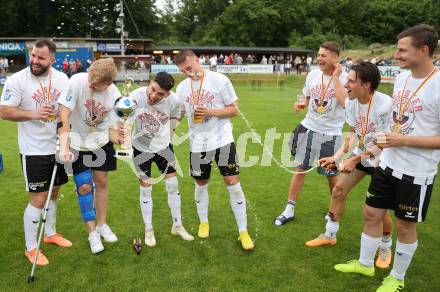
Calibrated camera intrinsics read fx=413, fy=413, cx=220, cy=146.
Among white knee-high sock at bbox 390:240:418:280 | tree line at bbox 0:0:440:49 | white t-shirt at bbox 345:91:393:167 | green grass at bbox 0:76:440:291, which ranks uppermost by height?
tree line at bbox 0:0:440:49

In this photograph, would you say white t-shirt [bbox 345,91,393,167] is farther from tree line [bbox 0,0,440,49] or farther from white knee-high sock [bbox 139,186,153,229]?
tree line [bbox 0,0,440,49]

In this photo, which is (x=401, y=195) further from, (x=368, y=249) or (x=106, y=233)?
(x=106, y=233)

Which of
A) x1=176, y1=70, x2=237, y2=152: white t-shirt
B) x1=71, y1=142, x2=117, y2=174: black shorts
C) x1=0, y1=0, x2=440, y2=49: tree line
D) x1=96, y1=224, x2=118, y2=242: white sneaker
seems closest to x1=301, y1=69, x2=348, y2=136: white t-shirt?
x1=176, y1=70, x2=237, y2=152: white t-shirt

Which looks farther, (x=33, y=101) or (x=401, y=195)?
(x=33, y=101)

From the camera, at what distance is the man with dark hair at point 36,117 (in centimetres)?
426

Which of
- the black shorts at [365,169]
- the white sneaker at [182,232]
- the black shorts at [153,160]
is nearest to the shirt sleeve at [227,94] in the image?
the black shorts at [153,160]

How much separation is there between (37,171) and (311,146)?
3462mm

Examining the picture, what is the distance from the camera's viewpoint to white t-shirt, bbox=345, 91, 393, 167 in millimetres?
4250

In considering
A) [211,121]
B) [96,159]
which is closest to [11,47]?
[96,159]

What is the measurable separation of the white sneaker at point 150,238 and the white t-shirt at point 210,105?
1.17 metres

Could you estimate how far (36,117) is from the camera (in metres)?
4.21

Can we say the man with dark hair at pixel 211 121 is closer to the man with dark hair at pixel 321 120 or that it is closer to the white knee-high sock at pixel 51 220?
the man with dark hair at pixel 321 120

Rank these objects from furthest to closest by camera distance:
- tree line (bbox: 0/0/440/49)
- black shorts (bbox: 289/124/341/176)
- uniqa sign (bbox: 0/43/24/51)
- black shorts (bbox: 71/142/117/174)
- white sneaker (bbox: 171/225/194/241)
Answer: tree line (bbox: 0/0/440/49), uniqa sign (bbox: 0/43/24/51), black shorts (bbox: 289/124/341/176), white sneaker (bbox: 171/225/194/241), black shorts (bbox: 71/142/117/174)

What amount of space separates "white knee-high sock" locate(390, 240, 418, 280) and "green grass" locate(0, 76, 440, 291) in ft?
0.93
